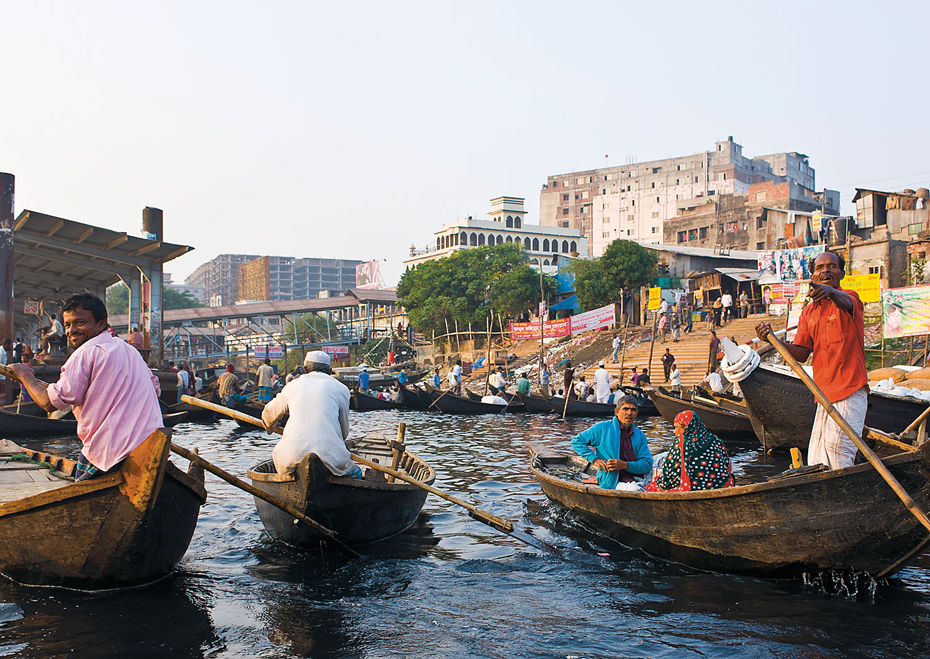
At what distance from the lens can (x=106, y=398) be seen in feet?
15.1

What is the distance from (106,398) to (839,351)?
16.2 ft

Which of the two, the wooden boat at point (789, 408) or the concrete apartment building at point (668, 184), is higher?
the concrete apartment building at point (668, 184)

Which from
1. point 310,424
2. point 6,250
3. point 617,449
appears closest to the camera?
point 310,424

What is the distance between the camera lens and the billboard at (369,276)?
73.5 metres

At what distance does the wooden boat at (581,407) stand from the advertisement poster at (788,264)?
11.9 meters

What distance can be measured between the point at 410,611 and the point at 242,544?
238 cm

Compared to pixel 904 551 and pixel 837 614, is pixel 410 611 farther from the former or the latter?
pixel 904 551

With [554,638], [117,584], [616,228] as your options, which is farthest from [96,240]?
[616,228]

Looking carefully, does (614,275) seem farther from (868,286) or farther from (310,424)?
(310,424)

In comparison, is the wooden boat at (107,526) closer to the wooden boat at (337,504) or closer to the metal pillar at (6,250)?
the wooden boat at (337,504)

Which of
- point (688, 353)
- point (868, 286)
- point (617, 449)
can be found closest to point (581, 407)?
point (868, 286)

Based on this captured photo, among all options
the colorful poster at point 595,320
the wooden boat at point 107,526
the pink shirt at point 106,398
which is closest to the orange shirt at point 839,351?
the wooden boat at point 107,526

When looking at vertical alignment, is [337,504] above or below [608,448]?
below

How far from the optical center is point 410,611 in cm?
493
